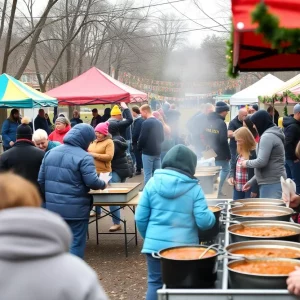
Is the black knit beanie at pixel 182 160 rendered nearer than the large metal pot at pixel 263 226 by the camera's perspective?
No

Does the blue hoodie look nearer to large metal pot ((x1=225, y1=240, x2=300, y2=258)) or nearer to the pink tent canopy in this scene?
large metal pot ((x1=225, y1=240, x2=300, y2=258))

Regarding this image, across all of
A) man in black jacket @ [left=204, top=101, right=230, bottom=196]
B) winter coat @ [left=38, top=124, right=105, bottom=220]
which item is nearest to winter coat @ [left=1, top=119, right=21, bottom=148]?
man in black jacket @ [left=204, top=101, right=230, bottom=196]

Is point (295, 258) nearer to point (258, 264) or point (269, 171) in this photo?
A: point (258, 264)

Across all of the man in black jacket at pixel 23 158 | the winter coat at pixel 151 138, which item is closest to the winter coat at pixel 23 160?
the man in black jacket at pixel 23 158

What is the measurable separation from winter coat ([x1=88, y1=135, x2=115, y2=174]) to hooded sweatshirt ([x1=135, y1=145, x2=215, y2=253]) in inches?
144

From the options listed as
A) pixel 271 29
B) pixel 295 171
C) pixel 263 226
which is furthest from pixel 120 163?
pixel 271 29

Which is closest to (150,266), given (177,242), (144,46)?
(177,242)

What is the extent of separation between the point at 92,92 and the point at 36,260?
43.9 feet

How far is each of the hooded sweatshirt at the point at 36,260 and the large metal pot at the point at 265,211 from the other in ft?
7.80

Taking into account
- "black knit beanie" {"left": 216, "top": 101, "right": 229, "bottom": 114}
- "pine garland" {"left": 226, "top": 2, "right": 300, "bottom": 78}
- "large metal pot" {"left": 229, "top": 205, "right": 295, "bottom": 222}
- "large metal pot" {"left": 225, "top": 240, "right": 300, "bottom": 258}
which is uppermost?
"pine garland" {"left": 226, "top": 2, "right": 300, "bottom": 78}

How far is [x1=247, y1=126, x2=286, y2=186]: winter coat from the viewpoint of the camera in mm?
6383

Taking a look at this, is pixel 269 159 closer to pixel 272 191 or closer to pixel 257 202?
pixel 272 191

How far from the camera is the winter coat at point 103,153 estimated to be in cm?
779

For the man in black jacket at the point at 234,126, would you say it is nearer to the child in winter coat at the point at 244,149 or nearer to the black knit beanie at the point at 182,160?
the child in winter coat at the point at 244,149
